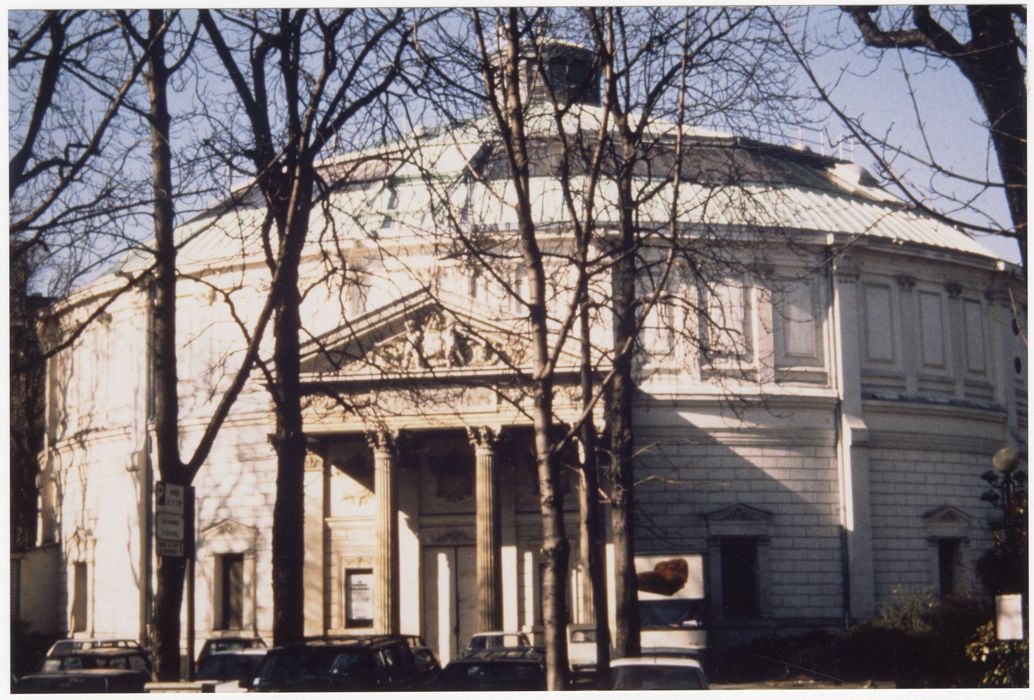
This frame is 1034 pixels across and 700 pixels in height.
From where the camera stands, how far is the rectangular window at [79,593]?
51.4 meters

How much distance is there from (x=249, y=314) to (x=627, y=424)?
17.0m

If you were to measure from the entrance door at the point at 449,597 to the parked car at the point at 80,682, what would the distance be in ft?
78.7

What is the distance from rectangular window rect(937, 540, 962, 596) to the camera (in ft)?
157

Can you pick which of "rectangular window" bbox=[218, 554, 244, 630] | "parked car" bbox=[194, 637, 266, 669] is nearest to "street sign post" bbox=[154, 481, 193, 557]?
"parked car" bbox=[194, 637, 266, 669]

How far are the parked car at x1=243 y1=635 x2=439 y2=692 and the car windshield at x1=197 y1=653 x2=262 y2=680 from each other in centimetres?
810

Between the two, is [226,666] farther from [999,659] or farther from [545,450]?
[999,659]

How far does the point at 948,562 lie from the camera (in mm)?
48375

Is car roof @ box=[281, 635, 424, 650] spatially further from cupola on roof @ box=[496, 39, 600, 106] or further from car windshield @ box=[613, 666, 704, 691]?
cupola on roof @ box=[496, 39, 600, 106]

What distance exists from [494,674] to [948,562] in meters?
27.3

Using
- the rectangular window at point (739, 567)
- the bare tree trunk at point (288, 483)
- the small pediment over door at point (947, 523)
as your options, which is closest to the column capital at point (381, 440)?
the rectangular window at point (739, 567)

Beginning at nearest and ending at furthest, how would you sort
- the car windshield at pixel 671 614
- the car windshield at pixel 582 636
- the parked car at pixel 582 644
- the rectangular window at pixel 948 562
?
the parked car at pixel 582 644 < the car windshield at pixel 582 636 < the car windshield at pixel 671 614 < the rectangular window at pixel 948 562

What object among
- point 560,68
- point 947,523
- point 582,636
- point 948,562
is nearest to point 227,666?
point 582,636

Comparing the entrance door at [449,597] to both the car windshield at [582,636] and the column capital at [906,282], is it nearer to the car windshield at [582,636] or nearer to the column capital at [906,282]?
the car windshield at [582,636]

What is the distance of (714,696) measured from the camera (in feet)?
63.0
